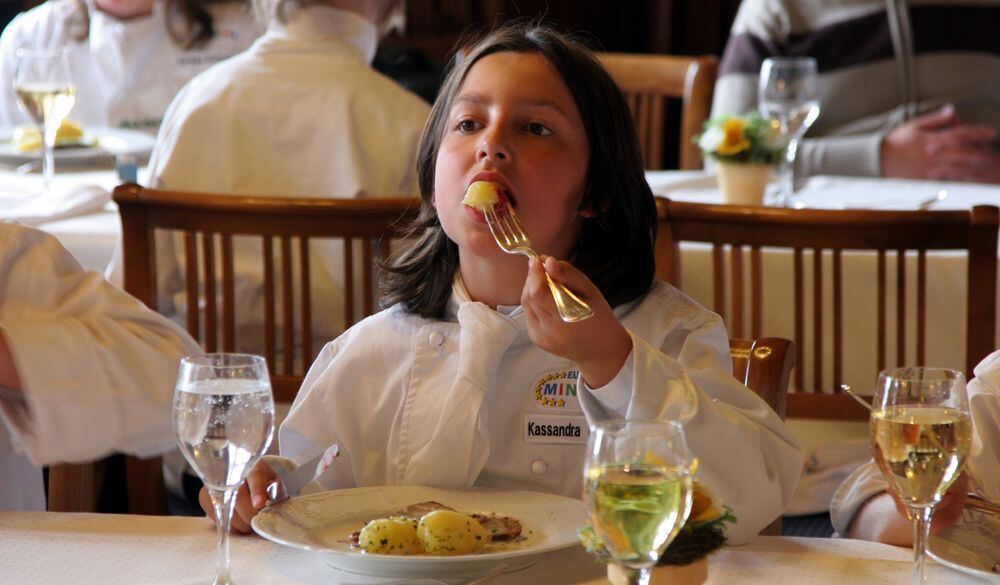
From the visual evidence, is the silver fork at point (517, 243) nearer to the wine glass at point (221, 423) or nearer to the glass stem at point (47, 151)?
the wine glass at point (221, 423)

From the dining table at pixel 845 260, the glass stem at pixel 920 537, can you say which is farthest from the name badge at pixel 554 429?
the dining table at pixel 845 260

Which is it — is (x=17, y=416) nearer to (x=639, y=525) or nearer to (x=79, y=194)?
(x=639, y=525)

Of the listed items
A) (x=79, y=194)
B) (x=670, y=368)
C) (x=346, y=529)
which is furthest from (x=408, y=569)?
(x=79, y=194)

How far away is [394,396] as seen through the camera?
171 centimetres

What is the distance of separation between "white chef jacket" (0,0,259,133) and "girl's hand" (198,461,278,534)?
278cm

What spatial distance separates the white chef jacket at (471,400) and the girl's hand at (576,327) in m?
0.15

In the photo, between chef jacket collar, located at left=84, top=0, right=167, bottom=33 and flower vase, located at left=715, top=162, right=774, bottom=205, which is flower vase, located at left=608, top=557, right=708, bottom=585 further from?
chef jacket collar, located at left=84, top=0, right=167, bottom=33

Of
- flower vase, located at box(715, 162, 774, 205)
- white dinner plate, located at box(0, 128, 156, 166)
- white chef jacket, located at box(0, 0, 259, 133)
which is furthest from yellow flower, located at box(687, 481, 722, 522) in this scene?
white chef jacket, located at box(0, 0, 259, 133)

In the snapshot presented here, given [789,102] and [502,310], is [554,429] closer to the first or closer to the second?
[502,310]

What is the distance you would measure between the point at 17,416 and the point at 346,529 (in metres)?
0.56

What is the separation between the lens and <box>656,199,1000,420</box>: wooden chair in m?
2.06

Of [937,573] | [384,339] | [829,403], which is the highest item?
[384,339]

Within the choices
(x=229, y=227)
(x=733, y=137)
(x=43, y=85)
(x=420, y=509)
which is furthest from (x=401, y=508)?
(x=43, y=85)

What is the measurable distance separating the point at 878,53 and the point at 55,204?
7.82 feet
